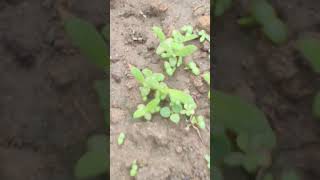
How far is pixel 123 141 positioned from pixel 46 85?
0.25 meters

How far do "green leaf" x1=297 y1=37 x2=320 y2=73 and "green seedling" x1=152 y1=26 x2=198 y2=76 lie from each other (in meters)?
0.30

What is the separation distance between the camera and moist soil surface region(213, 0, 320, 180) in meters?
1.85

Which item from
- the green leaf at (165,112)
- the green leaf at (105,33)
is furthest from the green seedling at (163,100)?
the green leaf at (105,33)

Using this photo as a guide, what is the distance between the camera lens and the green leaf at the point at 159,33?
200 centimetres

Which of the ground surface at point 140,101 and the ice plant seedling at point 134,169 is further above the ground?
the ground surface at point 140,101

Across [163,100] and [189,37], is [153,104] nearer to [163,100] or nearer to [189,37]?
[163,100]

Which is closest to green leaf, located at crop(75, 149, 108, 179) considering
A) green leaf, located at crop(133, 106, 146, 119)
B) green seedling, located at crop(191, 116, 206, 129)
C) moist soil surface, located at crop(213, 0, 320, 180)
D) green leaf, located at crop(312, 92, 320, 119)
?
green leaf, located at crop(133, 106, 146, 119)

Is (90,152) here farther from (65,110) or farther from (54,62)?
(54,62)

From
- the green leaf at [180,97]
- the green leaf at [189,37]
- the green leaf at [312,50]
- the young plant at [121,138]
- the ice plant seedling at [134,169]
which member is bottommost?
the ice plant seedling at [134,169]

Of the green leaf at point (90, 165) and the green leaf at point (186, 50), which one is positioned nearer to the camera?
the green leaf at point (90, 165)

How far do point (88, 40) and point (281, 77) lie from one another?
51 centimetres

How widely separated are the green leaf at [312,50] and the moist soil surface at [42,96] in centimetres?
53

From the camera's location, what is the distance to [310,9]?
193 centimetres

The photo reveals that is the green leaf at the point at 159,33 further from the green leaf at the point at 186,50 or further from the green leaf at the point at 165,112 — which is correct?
the green leaf at the point at 165,112
